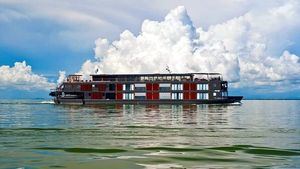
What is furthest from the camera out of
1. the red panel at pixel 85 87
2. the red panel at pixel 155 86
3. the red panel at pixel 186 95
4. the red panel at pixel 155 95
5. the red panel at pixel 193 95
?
the red panel at pixel 85 87

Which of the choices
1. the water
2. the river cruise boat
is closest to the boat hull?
the river cruise boat

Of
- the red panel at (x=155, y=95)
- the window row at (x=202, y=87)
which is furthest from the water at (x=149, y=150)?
the red panel at (x=155, y=95)

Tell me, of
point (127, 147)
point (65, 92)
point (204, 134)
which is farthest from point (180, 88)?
point (127, 147)

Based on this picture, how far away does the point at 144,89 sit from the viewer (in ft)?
382

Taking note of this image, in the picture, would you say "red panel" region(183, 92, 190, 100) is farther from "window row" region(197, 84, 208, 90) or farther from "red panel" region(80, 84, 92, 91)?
"red panel" region(80, 84, 92, 91)

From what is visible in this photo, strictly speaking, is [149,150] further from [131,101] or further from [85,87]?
[85,87]

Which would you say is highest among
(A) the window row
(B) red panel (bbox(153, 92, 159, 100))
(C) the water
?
(A) the window row

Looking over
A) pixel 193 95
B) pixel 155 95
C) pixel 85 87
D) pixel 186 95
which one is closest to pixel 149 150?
pixel 193 95

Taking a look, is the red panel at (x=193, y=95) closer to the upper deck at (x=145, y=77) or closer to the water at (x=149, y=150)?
the upper deck at (x=145, y=77)

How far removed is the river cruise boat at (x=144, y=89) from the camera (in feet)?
372

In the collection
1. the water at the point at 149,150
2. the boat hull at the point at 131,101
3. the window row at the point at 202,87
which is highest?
the window row at the point at 202,87

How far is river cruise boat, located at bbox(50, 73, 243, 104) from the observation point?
113375 millimetres

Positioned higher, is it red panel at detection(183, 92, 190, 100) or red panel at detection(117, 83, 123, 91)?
red panel at detection(117, 83, 123, 91)

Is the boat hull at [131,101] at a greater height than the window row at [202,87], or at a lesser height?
lesser
